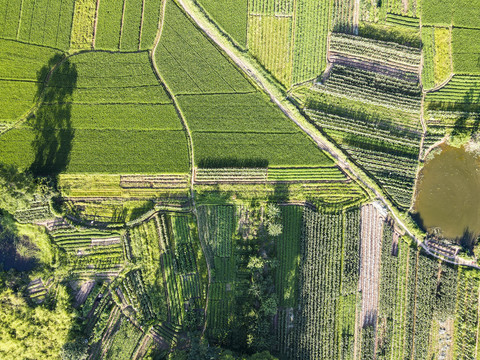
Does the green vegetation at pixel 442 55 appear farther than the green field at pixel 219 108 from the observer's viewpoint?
Yes

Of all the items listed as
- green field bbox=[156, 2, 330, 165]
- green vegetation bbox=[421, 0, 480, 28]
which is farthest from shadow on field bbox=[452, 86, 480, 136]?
green field bbox=[156, 2, 330, 165]

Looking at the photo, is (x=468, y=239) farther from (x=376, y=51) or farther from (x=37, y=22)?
(x=37, y=22)

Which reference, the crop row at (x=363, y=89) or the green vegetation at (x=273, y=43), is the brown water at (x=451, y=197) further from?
the green vegetation at (x=273, y=43)

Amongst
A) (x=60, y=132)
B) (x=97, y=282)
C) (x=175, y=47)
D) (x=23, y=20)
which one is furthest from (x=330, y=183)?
(x=23, y=20)

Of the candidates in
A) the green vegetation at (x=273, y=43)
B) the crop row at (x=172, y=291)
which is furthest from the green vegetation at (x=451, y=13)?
the crop row at (x=172, y=291)

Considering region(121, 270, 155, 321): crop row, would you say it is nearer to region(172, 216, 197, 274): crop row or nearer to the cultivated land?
the cultivated land

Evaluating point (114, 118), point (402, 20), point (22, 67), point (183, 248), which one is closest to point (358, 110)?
point (402, 20)
